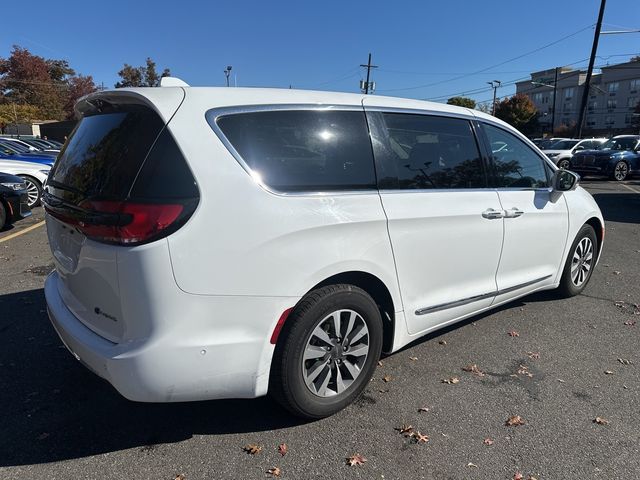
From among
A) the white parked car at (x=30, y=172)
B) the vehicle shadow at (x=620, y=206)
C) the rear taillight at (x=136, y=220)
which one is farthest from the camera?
the white parked car at (x=30, y=172)

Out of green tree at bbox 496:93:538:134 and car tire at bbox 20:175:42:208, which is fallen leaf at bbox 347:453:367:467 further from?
green tree at bbox 496:93:538:134

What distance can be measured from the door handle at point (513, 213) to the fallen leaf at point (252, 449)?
2476mm

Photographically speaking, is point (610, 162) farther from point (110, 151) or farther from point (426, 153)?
point (110, 151)

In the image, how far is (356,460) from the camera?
2529mm

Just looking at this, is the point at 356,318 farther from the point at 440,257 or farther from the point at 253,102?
the point at 253,102

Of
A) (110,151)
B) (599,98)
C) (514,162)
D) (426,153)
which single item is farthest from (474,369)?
(599,98)

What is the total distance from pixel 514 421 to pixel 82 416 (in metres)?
2.57

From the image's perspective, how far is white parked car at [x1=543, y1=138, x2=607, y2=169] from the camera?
21.7m

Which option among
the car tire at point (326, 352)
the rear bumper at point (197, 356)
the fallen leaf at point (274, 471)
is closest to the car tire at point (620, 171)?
the car tire at point (326, 352)

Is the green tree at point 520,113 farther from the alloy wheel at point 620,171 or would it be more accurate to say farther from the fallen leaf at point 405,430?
the fallen leaf at point 405,430

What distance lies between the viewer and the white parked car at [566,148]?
2167 cm

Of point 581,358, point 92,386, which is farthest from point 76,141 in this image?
point 581,358

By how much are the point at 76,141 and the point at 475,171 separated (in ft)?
9.03

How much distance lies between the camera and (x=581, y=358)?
12.4ft
